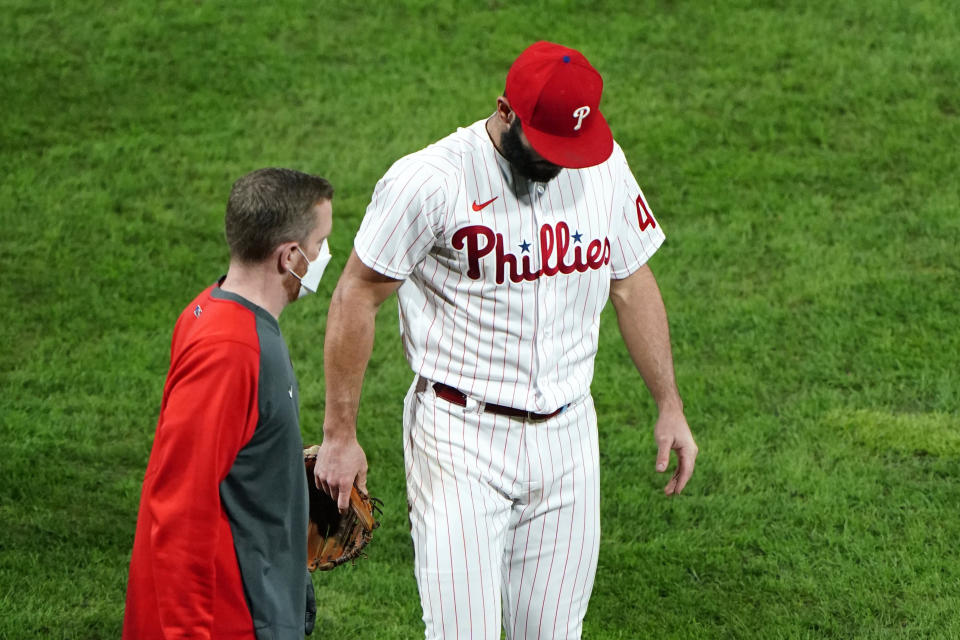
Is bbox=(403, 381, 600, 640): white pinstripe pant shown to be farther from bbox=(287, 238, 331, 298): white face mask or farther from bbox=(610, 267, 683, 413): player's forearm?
bbox=(287, 238, 331, 298): white face mask

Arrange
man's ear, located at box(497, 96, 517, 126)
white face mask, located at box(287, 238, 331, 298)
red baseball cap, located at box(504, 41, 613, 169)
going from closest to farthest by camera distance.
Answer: white face mask, located at box(287, 238, 331, 298)
red baseball cap, located at box(504, 41, 613, 169)
man's ear, located at box(497, 96, 517, 126)

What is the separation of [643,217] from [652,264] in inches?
158

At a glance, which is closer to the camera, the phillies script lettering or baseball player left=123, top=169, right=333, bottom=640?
baseball player left=123, top=169, right=333, bottom=640

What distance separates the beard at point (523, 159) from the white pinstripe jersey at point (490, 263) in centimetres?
4

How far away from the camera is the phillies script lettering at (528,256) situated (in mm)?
3486

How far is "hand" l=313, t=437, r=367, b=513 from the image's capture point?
3.54 metres

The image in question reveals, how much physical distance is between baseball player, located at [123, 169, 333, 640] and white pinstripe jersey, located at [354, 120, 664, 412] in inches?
15.3

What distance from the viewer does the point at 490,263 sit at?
3.50 m

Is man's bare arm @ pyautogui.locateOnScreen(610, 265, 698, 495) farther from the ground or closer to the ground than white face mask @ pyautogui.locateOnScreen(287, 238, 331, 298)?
closer to the ground

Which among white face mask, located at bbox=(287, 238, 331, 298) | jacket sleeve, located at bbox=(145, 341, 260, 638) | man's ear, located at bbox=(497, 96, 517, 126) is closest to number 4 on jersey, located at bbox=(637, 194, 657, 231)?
man's ear, located at bbox=(497, 96, 517, 126)

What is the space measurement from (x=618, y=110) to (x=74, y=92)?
170 inches

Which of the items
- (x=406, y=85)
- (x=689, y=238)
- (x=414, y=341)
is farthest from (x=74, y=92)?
(x=414, y=341)

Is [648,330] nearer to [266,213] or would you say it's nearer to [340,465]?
[340,465]

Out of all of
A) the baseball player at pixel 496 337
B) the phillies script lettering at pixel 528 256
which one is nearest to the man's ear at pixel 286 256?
the baseball player at pixel 496 337
